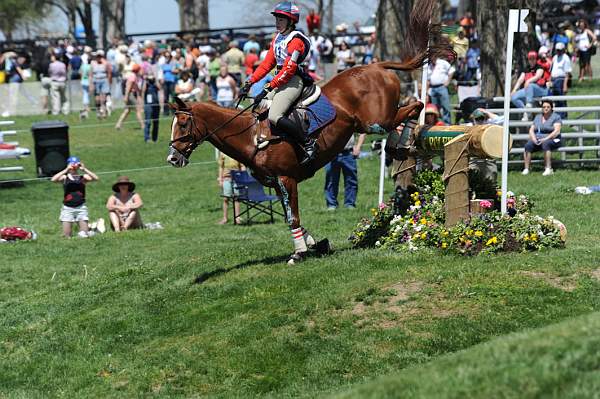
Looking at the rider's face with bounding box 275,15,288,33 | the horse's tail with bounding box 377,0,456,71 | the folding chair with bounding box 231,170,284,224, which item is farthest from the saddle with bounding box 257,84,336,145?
the folding chair with bounding box 231,170,284,224

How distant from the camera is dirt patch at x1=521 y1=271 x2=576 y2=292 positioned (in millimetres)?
10938

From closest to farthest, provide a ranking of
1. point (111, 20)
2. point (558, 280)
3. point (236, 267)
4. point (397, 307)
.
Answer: point (397, 307) < point (558, 280) < point (236, 267) < point (111, 20)

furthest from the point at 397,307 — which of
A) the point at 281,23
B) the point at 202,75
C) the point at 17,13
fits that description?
the point at 17,13

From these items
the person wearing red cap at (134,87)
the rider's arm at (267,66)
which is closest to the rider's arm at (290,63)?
the rider's arm at (267,66)

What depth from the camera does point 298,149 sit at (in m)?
13.0

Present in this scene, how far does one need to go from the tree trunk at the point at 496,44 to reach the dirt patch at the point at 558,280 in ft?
47.5

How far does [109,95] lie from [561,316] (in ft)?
92.3

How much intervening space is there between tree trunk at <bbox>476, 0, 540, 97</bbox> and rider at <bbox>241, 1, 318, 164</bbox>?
43.7 feet

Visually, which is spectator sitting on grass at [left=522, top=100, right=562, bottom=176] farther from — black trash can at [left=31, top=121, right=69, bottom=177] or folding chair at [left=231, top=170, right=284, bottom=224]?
black trash can at [left=31, top=121, right=69, bottom=177]

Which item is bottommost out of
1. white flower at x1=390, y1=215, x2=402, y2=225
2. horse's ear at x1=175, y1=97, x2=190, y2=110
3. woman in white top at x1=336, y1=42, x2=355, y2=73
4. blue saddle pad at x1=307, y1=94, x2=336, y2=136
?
white flower at x1=390, y1=215, x2=402, y2=225

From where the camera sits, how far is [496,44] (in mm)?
25453

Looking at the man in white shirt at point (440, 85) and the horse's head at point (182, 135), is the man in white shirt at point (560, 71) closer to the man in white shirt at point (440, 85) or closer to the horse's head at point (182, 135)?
the man in white shirt at point (440, 85)

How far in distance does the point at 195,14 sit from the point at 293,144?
37651 millimetres

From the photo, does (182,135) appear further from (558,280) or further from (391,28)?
(391,28)
